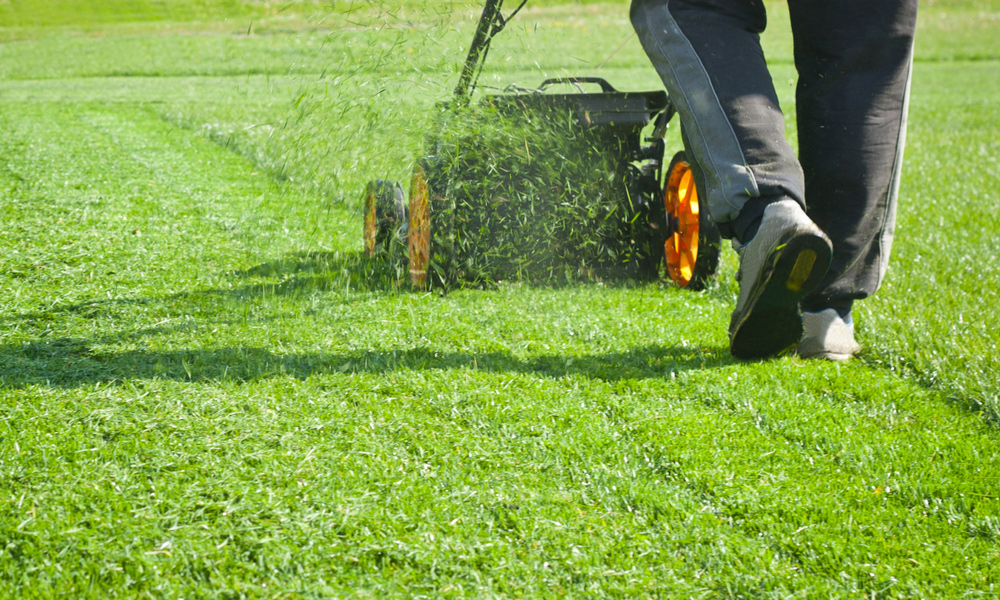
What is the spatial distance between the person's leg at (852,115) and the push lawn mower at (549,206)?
0.84 metres

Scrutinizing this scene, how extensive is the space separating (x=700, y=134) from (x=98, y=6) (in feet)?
134

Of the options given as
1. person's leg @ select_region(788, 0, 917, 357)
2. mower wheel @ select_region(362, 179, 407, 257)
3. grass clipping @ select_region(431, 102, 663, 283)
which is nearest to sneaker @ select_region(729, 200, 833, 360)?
person's leg @ select_region(788, 0, 917, 357)

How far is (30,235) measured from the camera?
3764 millimetres

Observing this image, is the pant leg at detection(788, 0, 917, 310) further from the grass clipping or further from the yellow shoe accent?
the grass clipping

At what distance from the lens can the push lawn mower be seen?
3.23m

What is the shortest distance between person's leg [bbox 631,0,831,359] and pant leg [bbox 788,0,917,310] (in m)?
0.20

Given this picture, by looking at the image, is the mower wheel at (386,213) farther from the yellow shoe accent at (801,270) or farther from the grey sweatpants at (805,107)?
the yellow shoe accent at (801,270)

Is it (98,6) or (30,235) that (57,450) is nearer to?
(30,235)

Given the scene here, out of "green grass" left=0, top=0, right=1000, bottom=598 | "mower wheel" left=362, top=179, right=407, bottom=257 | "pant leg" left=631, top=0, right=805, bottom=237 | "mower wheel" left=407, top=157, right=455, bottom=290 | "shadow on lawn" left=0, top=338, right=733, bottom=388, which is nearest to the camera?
"green grass" left=0, top=0, right=1000, bottom=598

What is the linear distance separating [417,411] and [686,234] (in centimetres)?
170

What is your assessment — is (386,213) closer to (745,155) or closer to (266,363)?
(266,363)

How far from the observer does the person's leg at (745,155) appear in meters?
1.96

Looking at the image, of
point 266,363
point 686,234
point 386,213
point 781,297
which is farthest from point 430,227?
point 781,297

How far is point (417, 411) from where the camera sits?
7.47 feet
